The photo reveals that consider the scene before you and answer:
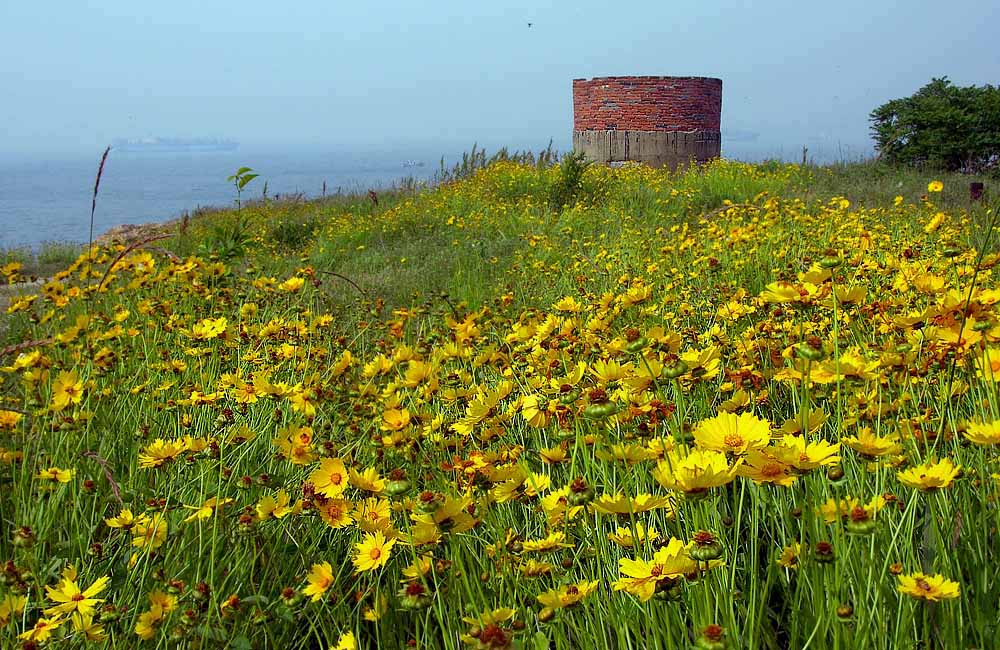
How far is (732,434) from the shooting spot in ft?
2.97

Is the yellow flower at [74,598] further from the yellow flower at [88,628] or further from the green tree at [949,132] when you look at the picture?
the green tree at [949,132]

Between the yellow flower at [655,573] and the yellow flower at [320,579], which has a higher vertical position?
the yellow flower at [655,573]

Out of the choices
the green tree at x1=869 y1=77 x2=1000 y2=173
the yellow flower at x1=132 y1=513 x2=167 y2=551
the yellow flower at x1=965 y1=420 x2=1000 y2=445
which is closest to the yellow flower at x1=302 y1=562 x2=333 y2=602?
the yellow flower at x1=132 y1=513 x2=167 y2=551

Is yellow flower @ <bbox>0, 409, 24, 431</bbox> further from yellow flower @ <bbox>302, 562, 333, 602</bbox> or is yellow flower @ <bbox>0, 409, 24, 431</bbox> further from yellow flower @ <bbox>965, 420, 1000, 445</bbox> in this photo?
yellow flower @ <bbox>965, 420, 1000, 445</bbox>

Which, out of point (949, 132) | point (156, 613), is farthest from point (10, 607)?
point (949, 132)

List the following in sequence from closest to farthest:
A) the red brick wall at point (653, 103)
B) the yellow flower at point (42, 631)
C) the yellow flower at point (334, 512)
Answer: the yellow flower at point (42, 631)
the yellow flower at point (334, 512)
the red brick wall at point (653, 103)

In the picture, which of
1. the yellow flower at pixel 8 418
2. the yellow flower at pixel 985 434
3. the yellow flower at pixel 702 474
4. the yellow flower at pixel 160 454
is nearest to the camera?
the yellow flower at pixel 702 474

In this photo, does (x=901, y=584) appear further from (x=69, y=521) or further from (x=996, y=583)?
(x=69, y=521)

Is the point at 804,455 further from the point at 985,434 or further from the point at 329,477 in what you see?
the point at 329,477

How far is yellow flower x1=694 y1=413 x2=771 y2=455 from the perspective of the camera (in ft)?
2.87

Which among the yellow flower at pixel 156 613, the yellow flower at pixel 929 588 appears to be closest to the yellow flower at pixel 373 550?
the yellow flower at pixel 156 613

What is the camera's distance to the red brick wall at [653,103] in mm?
13406

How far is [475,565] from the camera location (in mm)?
1533

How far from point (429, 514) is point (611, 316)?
1298mm
